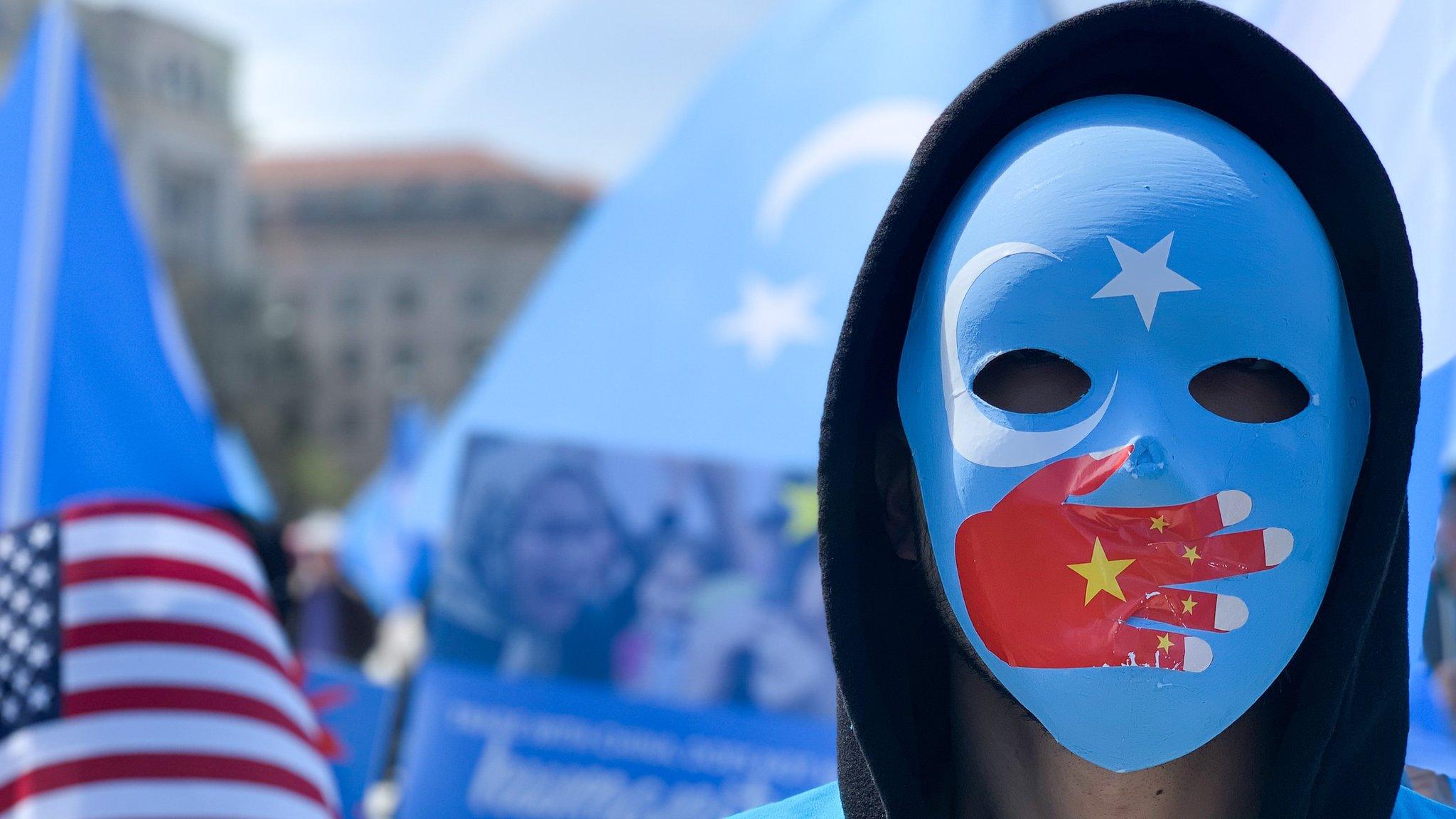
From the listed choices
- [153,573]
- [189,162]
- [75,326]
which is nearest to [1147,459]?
[153,573]

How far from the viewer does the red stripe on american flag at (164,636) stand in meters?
2.85

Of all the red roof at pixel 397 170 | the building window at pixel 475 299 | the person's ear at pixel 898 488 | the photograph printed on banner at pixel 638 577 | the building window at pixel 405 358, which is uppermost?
the person's ear at pixel 898 488

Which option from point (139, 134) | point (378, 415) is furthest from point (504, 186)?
point (139, 134)

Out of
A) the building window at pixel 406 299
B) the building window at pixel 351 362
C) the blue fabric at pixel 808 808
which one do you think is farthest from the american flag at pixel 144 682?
the building window at pixel 351 362

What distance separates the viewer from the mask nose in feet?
4.76

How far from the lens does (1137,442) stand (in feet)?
4.80

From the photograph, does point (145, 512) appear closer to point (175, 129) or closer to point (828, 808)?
point (828, 808)

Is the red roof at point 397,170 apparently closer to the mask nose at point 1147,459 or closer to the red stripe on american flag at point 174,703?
the red stripe on american flag at point 174,703

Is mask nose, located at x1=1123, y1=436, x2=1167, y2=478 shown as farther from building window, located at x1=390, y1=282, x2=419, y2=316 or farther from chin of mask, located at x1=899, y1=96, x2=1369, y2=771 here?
building window, located at x1=390, y1=282, x2=419, y2=316

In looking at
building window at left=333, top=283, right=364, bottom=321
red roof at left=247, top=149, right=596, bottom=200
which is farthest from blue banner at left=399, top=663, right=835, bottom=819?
building window at left=333, top=283, right=364, bottom=321

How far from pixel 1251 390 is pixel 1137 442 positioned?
17cm

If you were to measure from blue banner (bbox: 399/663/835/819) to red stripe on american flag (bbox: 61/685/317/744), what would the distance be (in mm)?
1730

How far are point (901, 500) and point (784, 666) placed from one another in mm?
3016

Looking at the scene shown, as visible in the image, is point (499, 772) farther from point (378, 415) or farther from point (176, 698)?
point (378, 415)
